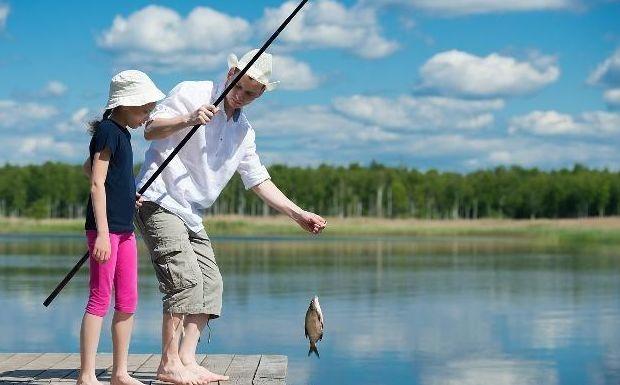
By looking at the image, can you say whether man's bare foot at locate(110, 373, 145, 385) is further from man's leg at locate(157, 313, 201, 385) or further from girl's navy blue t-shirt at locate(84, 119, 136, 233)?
girl's navy blue t-shirt at locate(84, 119, 136, 233)

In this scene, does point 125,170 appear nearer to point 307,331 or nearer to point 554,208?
point 307,331

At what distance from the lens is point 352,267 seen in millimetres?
21594

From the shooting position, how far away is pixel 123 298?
5.08 metres

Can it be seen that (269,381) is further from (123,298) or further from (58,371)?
(58,371)

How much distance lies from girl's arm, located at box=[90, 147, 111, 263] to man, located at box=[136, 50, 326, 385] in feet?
1.52

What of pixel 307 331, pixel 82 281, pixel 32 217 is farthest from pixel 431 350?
pixel 32 217

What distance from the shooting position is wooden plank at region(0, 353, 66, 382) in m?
5.85

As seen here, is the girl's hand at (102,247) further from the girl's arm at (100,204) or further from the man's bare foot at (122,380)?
the man's bare foot at (122,380)

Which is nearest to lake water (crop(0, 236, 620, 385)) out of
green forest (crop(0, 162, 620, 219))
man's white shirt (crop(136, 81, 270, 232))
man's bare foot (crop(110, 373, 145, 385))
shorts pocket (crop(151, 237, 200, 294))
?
shorts pocket (crop(151, 237, 200, 294))

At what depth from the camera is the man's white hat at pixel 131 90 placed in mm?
4980

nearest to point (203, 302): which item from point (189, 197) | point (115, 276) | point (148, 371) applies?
point (189, 197)

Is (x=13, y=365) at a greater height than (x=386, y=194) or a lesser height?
lesser

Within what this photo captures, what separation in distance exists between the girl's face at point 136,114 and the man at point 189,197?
0.58ft

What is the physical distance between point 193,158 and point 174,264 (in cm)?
52
